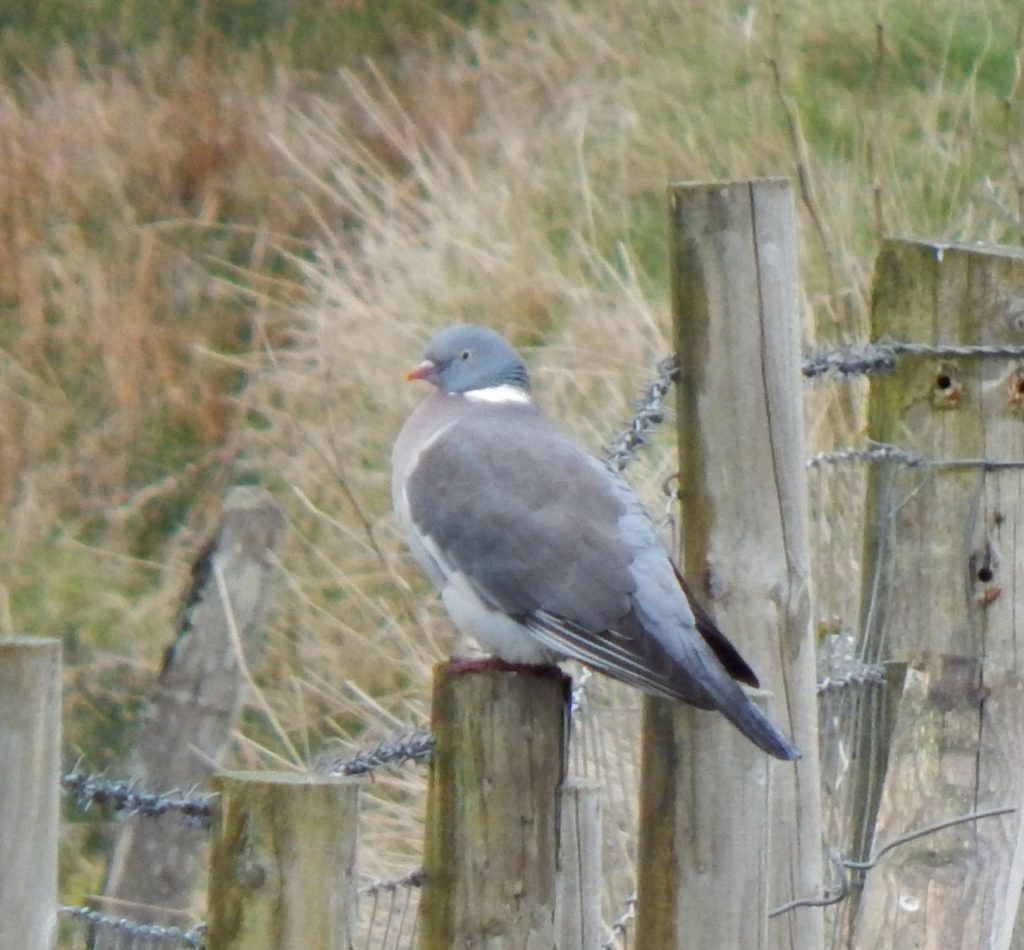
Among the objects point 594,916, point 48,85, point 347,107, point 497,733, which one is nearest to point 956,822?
point 594,916

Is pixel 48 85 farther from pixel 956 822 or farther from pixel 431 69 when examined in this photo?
pixel 956 822

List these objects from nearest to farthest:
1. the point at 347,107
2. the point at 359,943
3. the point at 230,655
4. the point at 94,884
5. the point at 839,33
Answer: the point at 230,655
the point at 359,943
the point at 94,884
the point at 839,33
the point at 347,107

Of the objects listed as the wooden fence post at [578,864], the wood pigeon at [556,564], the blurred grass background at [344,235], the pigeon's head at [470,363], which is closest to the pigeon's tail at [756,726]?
the wood pigeon at [556,564]

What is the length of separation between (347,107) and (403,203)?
4.28 ft

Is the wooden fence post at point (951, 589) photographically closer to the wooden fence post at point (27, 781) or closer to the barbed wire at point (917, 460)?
the barbed wire at point (917, 460)

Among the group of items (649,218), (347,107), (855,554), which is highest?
(347,107)

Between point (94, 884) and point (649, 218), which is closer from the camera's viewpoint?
point (94, 884)

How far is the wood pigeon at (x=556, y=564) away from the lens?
8.07 ft

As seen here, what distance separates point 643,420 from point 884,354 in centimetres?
44

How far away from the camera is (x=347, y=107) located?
943cm

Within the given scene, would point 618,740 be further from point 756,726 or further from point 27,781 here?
point 27,781

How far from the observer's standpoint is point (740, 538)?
8.23 feet

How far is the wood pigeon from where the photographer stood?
8.07ft

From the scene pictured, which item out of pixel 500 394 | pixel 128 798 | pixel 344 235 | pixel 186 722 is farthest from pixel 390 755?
pixel 344 235
